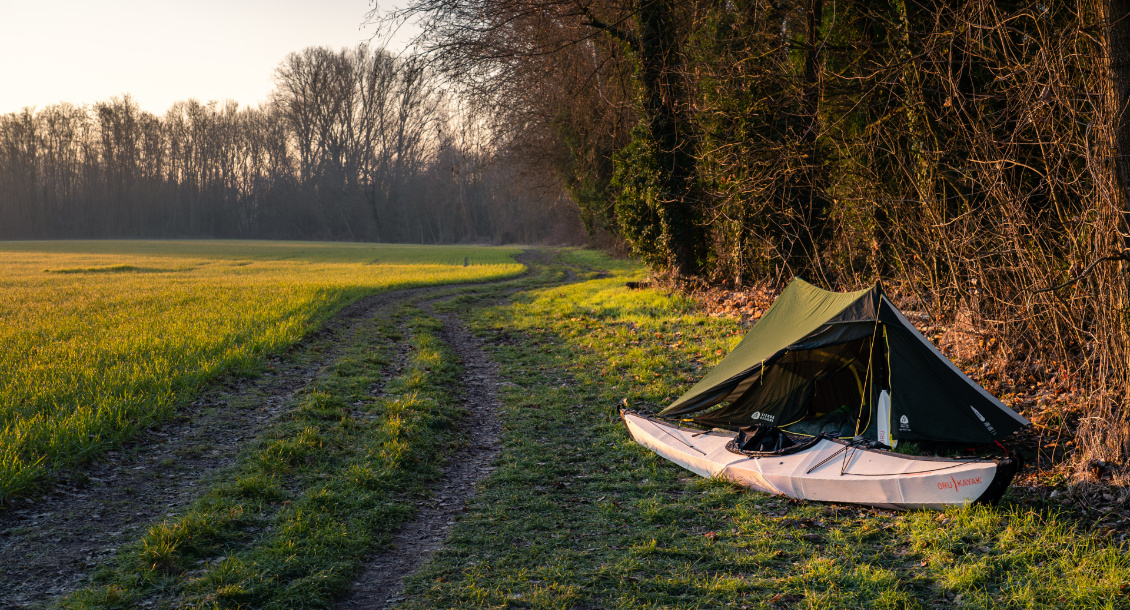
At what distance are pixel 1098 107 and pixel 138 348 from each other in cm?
1207

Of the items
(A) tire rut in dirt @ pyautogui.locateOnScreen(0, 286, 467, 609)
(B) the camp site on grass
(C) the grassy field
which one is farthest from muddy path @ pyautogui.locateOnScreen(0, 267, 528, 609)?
(B) the camp site on grass

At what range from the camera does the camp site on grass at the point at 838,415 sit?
503 centimetres

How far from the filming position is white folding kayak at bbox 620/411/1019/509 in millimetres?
4711

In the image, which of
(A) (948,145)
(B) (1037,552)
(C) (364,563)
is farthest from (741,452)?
(A) (948,145)

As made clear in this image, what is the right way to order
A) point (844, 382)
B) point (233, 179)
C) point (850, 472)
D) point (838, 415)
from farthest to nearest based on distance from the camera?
point (233, 179)
point (844, 382)
point (838, 415)
point (850, 472)

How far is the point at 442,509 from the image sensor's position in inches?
212

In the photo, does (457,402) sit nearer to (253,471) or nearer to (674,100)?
(253,471)

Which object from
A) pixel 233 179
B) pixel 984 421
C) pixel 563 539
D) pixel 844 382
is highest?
pixel 233 179

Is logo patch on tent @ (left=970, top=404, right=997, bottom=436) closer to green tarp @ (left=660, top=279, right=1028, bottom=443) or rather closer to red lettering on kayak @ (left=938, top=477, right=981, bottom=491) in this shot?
green tarp @ (left=660, top=279, right=1028, bottom=443)

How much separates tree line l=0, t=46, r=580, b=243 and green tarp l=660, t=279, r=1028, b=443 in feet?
214

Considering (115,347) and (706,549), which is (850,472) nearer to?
(706,549)

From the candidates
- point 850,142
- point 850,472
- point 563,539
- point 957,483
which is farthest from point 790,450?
point 850,142

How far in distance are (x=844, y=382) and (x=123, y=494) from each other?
6.93m

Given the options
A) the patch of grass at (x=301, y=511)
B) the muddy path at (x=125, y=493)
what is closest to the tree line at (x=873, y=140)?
the patch of grass at (x=301, y=511)
